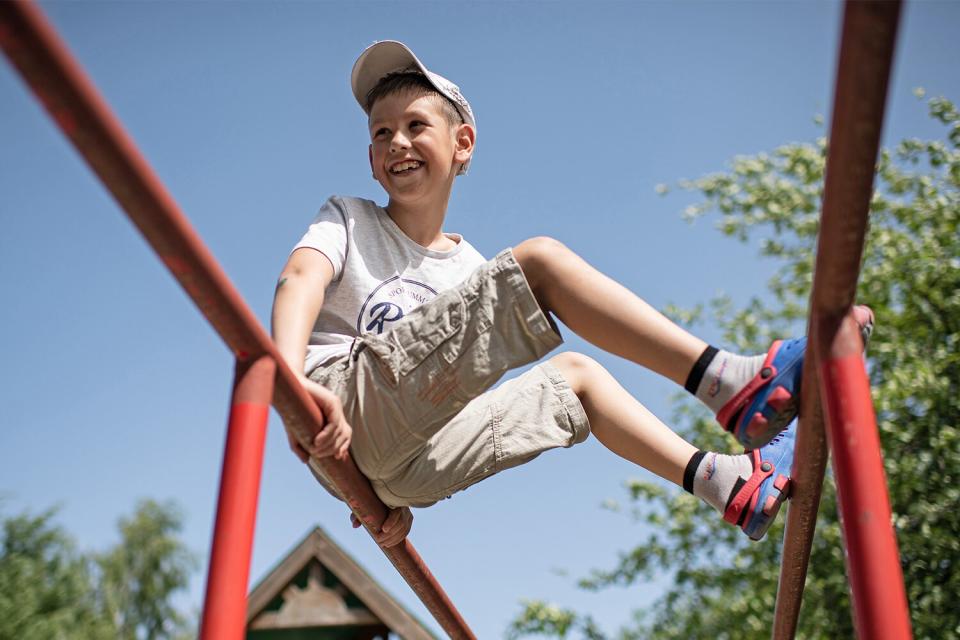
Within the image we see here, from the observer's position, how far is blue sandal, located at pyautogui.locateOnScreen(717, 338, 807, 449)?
1477mm

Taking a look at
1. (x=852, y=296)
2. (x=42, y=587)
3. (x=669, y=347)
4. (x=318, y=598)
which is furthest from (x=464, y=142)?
(x=42, y=587)

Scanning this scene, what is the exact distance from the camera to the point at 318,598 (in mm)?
5805

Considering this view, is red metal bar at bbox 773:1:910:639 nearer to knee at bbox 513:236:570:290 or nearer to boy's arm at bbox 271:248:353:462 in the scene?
knee at bbox 513:236:570:290

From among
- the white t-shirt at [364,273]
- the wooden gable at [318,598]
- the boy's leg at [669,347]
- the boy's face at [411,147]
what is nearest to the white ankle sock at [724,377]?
the boy's leg at [669,347]

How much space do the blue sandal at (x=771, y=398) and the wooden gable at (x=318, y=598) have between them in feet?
14.5

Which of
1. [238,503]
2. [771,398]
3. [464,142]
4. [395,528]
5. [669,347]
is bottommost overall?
[238,503]

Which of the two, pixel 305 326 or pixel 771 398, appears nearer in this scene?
pixel 771 398

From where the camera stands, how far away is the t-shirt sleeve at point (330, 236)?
6.89 feet

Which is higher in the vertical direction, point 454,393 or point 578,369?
point 578,369

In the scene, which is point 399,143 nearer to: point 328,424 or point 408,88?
point 408,88

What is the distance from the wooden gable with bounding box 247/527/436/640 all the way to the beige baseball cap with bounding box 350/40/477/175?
12.6 ft

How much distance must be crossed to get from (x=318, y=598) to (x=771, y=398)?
484cm

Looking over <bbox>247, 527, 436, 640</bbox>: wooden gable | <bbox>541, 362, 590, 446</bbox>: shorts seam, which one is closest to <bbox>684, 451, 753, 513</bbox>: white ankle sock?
<bbox>541, 362, 590, 446</bbox>: shorts seam

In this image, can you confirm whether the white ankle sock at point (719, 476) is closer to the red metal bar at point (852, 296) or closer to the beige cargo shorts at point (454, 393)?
the beige cargo shorts at point (454, 393)
